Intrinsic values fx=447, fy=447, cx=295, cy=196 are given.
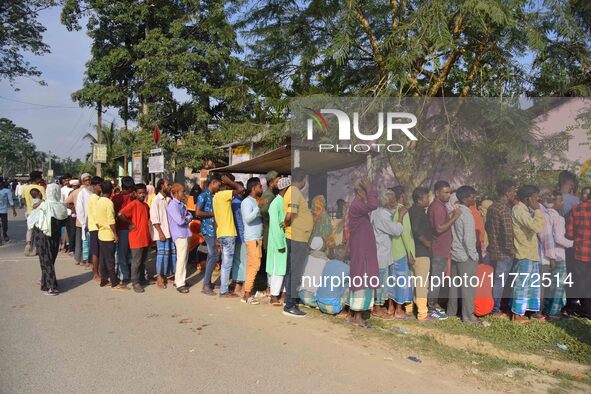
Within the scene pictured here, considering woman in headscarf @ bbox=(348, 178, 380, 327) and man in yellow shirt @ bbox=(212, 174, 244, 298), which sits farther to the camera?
man in yellow shirt @ bbox=(212, 174, 244, 298)

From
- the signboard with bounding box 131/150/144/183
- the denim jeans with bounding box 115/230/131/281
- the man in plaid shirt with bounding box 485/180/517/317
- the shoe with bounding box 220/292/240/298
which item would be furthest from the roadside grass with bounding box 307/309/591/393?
the signboard with bounding box 131/150/144/183

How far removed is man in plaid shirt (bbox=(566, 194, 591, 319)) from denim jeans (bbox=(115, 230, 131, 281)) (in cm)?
617

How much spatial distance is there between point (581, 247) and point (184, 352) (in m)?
4.83

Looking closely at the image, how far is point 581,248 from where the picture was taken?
5.52 metres

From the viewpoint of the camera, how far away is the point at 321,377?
3820mm

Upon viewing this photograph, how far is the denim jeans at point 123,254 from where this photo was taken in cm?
687

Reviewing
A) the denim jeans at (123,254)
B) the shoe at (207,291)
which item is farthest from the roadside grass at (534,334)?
the denim jeans at (123,254)

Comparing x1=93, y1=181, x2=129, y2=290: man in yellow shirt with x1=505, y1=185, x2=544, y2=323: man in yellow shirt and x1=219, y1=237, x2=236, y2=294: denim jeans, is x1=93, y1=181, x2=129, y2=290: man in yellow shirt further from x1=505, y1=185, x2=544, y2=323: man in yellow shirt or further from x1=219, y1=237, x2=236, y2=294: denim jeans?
x1=505, y1=185, x2=544, y2=323: man in yellow shirt

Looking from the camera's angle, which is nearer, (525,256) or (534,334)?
(534,334)

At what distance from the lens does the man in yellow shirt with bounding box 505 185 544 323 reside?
17.8 feet

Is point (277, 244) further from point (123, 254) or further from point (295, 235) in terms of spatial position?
point (123, 254)

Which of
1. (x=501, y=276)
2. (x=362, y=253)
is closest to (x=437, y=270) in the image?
(x=501, y=276)

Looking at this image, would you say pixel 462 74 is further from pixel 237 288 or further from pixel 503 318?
pixel 237 288

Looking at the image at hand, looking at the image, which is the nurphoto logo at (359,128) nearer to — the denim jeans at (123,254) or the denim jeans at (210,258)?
the denim jeans at (210,258)
